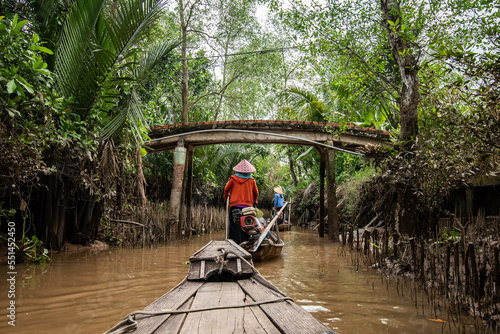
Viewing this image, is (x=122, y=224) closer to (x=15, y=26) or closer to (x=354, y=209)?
(x=15, y=26)

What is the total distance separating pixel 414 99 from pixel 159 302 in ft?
16.9

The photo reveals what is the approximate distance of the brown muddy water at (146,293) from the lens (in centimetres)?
332

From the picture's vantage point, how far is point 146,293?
14.4ft

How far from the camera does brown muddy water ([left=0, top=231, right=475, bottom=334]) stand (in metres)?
3.32

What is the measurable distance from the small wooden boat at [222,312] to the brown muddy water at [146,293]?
802 mm

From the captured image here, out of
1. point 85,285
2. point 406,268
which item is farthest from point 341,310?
point 85,285

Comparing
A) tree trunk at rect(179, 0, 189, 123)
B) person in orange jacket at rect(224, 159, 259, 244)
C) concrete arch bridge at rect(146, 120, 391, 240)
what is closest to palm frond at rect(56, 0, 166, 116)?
person in orange jacket at rect(224, 159, 259, 244)

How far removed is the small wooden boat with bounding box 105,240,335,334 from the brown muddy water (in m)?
0.80

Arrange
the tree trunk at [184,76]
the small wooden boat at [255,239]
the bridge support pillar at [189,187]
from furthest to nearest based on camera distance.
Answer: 1. the tree trunk at [184,76]
2. the bridge support pillar at [189,187]
3. the small wooden boat at [255,239]

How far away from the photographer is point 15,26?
14.8 ft

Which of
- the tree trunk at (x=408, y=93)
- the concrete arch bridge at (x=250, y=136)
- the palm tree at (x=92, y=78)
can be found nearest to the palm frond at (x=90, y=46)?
the palm tree at (x=92, y=78)

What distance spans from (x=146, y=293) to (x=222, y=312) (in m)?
2.25

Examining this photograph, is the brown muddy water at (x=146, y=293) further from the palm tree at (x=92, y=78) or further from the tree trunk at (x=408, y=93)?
the tree trunk at (x=408, y=93)

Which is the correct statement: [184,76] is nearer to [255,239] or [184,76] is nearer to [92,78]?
[92,78]
